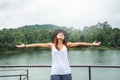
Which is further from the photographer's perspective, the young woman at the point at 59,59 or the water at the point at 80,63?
the water at the point at 80,63

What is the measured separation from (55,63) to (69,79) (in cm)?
21

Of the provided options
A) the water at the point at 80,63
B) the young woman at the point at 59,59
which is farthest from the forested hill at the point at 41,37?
the young woman at the point at 59,59

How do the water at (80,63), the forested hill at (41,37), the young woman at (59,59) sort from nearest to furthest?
the young woman at (59,59)
the water at (80,63)
the forested hill at (41,37)

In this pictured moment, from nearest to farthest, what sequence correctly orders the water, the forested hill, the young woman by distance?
the young woman, the water, the forested hill

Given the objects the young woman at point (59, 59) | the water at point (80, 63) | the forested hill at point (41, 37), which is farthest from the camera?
the forested hill at point (41, 37)

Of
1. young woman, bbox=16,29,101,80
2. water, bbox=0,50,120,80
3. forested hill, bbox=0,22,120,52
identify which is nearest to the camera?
young woman, bbox=16,29,101,80

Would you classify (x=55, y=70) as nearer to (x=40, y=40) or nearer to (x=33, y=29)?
(x=40, y=40)

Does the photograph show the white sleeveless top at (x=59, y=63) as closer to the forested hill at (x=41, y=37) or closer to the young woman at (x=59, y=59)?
the young woman at (x=59, y=59)

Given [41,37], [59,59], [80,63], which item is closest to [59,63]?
[59,59]

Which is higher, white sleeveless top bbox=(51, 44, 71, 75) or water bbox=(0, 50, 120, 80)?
white sleeveless top bbox=(51, 44, 71, 75)

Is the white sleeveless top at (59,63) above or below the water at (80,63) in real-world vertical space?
above

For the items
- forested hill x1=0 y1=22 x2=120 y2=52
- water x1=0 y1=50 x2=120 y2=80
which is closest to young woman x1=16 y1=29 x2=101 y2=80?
water x1=0 y1=50 x2=120 y2=80

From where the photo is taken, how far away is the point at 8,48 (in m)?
69.4

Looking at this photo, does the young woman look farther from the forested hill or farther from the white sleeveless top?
the forested hill
